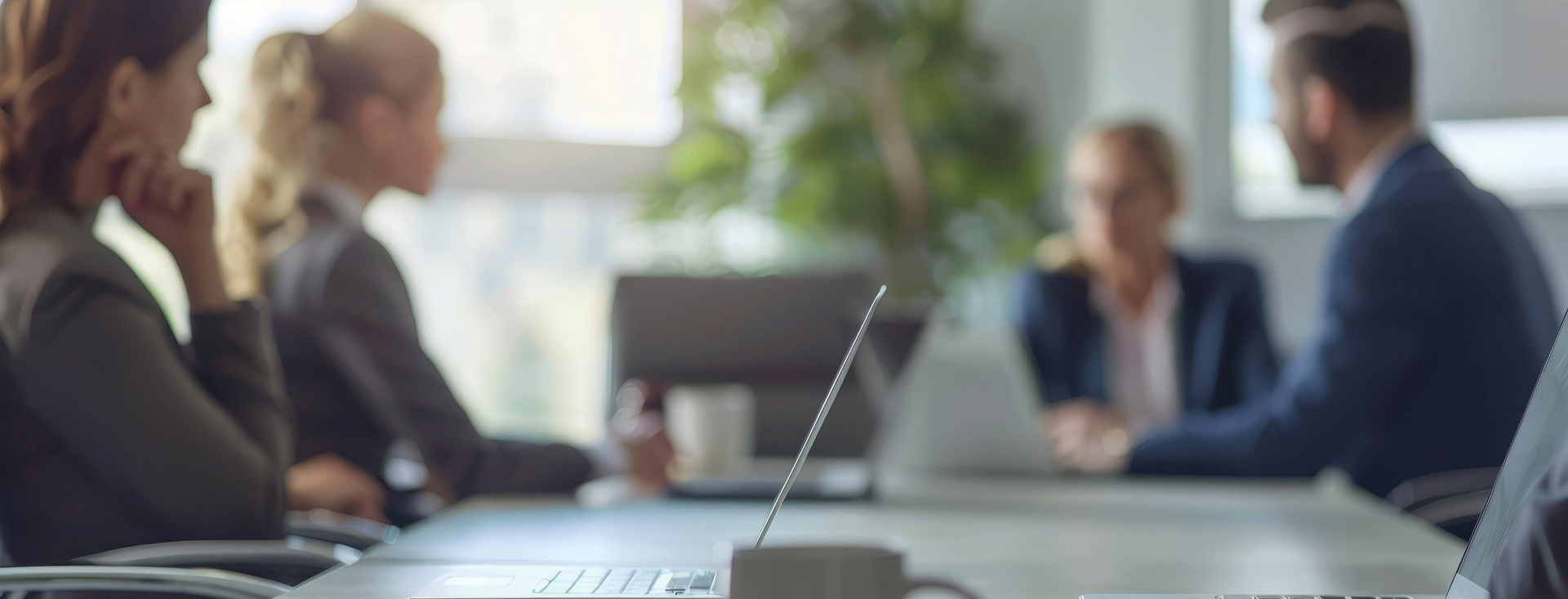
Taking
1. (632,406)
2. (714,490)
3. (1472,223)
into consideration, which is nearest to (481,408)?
(632,406)

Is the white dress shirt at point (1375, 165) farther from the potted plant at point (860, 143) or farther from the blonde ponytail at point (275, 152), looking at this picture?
the potted plant at point (860, 143)

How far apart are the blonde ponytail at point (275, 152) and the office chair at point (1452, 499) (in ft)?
4.74

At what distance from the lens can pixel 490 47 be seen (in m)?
4.31

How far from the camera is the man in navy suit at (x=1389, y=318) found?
1.67 metres

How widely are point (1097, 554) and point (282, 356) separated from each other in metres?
1.09

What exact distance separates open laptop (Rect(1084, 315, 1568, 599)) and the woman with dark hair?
0.90 meters

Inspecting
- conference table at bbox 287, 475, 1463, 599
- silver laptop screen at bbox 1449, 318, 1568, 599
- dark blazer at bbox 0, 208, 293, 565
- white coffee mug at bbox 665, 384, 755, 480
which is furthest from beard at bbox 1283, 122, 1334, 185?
dark blazer at bbox 0, 208, 293, 565

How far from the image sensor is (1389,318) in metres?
1.69

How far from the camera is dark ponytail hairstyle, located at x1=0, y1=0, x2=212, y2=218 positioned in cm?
97

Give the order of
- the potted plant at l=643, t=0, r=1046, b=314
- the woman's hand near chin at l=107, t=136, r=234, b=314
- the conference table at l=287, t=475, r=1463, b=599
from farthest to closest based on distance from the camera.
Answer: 1. the potted plant at l=643, t=0, r=1046, b=314
2. the woman's hand near chin at l=107, t=136, r=234, b=314
3. the conference table at l=287, t=475, r=1463, b=599

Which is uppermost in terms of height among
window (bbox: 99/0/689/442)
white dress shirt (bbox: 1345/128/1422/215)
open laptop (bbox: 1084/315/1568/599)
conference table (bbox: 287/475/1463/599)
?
window (bbox: 99/0/689/442)

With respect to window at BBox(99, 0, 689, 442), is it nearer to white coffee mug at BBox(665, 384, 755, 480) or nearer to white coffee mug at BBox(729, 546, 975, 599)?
white coffee mug at BBox(665, 384, 755, 480)

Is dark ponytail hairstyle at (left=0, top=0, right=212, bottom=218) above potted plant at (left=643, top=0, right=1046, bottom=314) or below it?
below

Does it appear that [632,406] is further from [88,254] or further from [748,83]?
[748,83]
